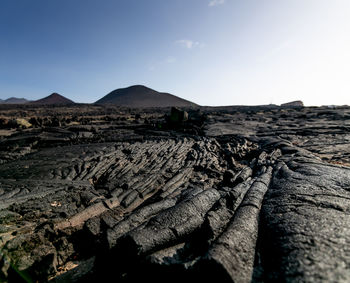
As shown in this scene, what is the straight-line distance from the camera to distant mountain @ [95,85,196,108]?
9106 cm

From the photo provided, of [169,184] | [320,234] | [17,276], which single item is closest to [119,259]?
[17,276]

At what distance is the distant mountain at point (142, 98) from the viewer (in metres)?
91.1

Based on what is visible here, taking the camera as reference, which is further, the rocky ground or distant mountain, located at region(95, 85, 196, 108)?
distant mountain, located at region(95, 85, 196, 108)

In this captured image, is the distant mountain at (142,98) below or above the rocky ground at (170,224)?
above

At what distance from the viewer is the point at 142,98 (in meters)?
99.1

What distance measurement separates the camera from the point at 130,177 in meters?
6.75

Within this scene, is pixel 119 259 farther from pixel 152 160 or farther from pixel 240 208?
pixel 152 160

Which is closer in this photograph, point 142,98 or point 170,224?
point 170,224

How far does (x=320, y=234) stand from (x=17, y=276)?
369cm

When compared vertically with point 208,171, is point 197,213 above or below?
above

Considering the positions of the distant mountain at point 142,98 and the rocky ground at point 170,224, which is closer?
the rocky ground at point 170,224

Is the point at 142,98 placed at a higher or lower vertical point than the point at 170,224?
higher

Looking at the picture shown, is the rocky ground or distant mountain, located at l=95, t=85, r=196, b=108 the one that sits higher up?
distant mountain, located at l=95, t=85, r=196, b=108

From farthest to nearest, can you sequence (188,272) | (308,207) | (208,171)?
(208,171) < (308,207) < (188,272)
